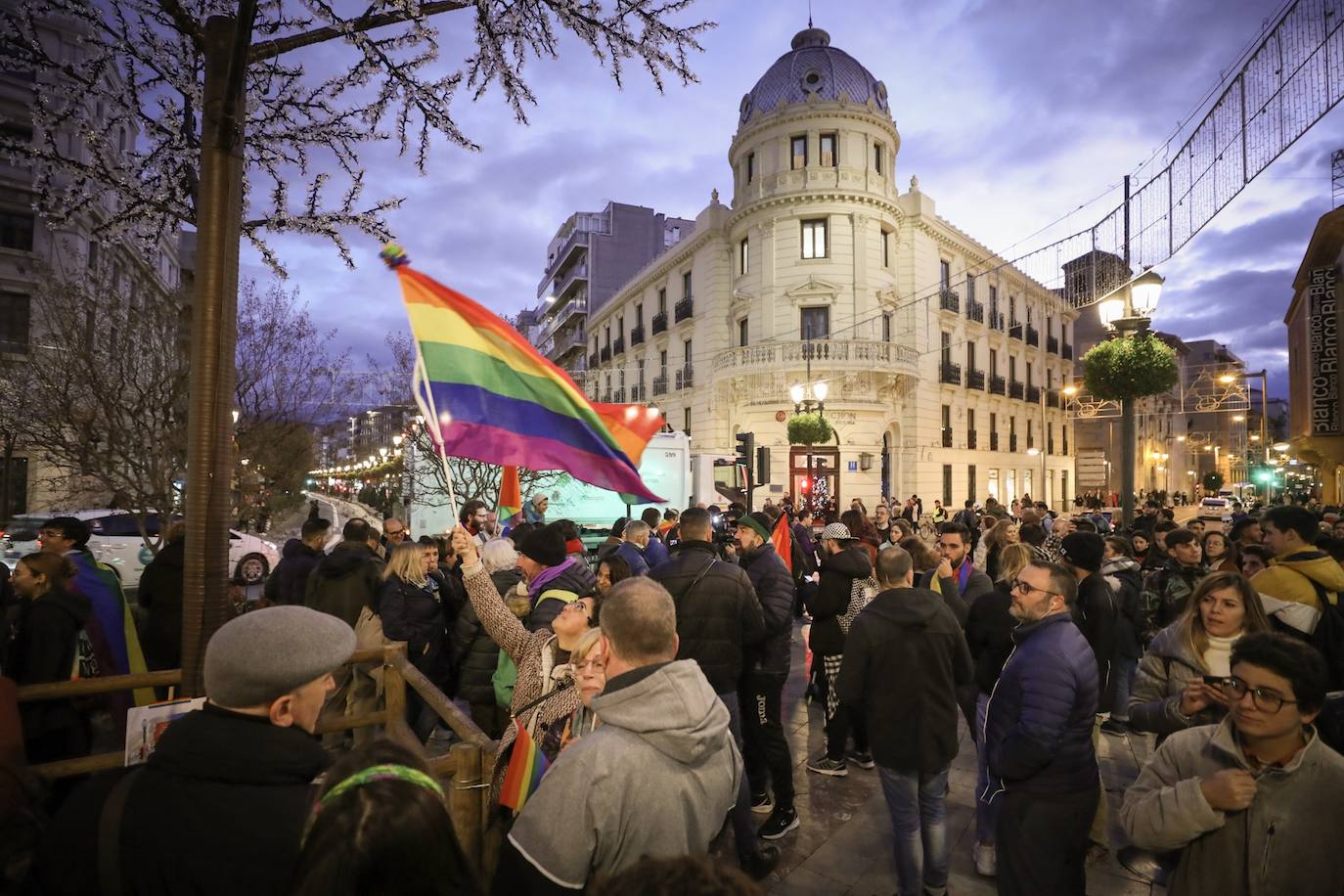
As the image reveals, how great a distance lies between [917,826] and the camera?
3430mm

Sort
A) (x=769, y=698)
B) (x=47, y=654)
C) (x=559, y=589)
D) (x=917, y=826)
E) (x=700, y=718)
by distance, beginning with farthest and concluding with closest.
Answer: (x=769, y=698), (x=559, y=589), (x=47, y=654), (x=917, y=826), (x=700, y=718)

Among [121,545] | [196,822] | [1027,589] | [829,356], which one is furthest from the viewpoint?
[829,356]

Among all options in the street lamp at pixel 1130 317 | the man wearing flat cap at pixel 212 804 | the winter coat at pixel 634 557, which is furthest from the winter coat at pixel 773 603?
the street lamp at pixel 1130 317

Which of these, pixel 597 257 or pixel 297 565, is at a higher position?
pixel 597 257

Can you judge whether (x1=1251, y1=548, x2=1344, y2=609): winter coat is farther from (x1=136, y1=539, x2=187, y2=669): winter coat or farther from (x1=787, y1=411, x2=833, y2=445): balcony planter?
(x1=787, y1=411, x2=833, y2=445): balcony planter

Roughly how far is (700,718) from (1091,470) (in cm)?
4270

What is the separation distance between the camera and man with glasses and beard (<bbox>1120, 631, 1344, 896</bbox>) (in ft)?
6.23

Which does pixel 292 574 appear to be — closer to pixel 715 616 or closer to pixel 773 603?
pixel 715 616

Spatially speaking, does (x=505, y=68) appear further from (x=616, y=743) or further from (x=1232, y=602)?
(x=1232, y=602)

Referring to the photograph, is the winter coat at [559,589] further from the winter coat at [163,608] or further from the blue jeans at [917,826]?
the winter coat at [163,608]

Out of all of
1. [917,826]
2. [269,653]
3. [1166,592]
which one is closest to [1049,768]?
[917,826]

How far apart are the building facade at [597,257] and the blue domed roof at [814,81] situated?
1831cm

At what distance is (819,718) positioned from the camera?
6.38 metres

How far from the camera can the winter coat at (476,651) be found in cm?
446
